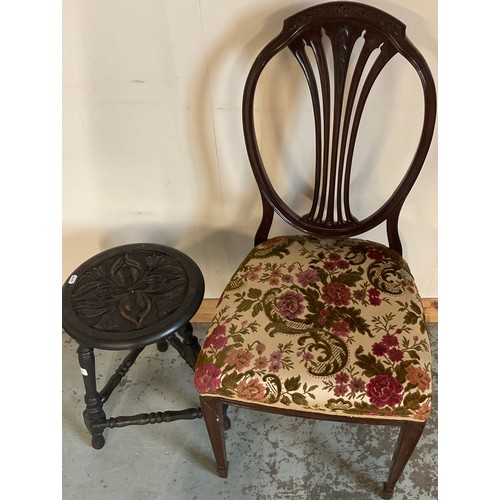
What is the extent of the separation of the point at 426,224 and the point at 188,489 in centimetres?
96

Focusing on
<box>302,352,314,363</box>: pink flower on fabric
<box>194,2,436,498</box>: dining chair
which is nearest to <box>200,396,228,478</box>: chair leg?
<box>194,2,436,498</box>: dining chair

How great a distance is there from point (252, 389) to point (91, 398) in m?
0.51

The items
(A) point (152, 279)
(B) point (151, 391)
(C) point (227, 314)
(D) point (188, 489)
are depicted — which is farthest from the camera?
(B) point (151, 391)

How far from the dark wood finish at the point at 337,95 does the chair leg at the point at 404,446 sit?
1.39 feet

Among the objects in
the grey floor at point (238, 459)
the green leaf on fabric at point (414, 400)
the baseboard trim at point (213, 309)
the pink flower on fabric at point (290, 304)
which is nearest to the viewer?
the green leaf on fabric at point (414, 400)

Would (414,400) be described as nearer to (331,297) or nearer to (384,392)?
(384,392)

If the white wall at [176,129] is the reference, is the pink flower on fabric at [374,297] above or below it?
below

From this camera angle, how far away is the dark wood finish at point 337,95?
1041mm

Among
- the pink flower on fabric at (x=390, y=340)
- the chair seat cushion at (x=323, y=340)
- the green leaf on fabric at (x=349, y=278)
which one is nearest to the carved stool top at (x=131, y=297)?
the chair seat cushion at (x=323, y=340)

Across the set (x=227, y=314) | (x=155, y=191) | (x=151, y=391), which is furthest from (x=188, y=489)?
(x=155, y=191)

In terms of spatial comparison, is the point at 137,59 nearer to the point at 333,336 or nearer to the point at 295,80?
the point at 295,80

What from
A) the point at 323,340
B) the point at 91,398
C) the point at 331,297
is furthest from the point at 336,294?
the point at 91,398

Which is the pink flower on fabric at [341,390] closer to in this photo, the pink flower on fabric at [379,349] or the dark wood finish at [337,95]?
the pink flower on fabric at [379,349]

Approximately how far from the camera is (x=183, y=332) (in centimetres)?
128
